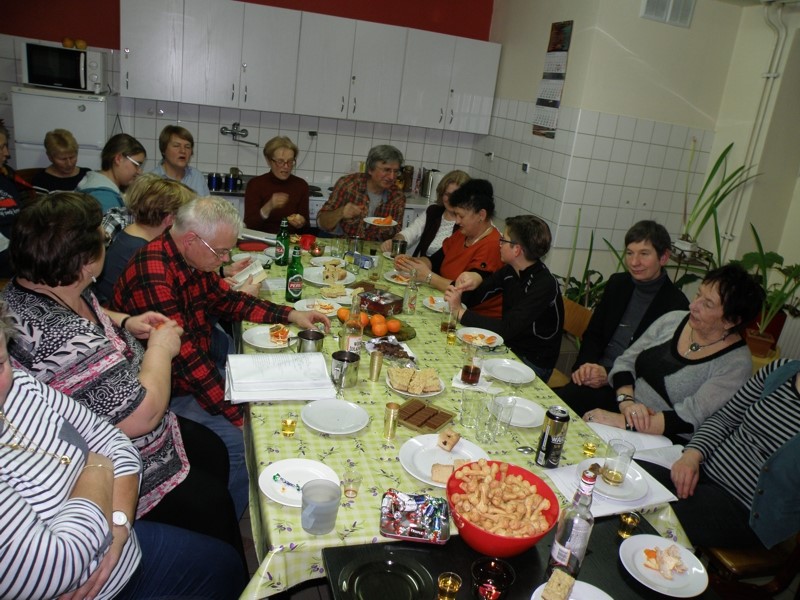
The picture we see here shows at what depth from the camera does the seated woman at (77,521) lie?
3.60 feet

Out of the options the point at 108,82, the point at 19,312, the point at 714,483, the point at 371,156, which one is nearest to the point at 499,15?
the point at 371,156

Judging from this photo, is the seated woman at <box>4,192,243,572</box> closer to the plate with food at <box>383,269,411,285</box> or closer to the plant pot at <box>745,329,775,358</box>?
the plate with food at <box>383,269,411,285</box>

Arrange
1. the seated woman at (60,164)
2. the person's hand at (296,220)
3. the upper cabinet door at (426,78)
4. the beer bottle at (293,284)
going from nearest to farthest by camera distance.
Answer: the beer bottle at (293,284), the seated woman at (60,164), the person's hand at (296,220), the upper cabinet door at (426,78)

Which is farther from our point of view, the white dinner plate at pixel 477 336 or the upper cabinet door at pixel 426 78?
the upper cabinet door at pixel 426 78

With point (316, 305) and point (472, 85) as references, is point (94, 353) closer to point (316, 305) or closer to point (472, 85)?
point (316, 305)

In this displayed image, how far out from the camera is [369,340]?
240cm

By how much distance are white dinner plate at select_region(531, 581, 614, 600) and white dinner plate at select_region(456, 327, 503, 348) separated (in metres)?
1.28

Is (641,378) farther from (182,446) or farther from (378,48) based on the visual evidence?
(378,48)

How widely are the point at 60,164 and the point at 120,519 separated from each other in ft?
11.7

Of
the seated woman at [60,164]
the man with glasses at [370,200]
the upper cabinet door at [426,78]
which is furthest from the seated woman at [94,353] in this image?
the upper cabinet door at [426,78]

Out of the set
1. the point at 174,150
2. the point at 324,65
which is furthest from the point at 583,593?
the point at 324,65

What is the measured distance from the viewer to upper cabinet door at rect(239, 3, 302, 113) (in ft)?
15.9

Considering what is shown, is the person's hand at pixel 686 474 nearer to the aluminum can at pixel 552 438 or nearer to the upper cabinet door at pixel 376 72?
the aluminum can at pixel 552 438

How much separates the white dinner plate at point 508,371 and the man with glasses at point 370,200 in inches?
81.4
